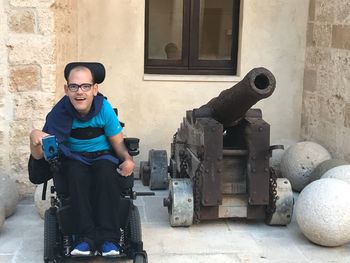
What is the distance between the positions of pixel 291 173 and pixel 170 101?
1716mm

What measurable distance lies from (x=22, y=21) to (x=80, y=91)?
1747mm

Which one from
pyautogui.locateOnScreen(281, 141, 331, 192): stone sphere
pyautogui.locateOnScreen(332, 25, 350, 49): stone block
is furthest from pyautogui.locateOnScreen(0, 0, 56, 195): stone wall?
pyautogui.locateOnScreen(332, 25, 350, 49): stone block

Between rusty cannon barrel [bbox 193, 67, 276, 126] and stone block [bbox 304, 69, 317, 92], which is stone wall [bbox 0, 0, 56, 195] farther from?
stone block [bbox 304, 69, 317, 92]

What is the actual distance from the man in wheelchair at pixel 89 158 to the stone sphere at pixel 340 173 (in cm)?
197

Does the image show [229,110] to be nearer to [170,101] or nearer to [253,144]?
[253,144]

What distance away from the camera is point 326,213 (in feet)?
14.3

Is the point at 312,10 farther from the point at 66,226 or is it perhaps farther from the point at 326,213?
the point at 66,226

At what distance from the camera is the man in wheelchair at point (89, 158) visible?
383 centimetres

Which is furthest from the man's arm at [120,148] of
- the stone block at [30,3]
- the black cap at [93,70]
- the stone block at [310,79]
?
the stone block at [310,79]

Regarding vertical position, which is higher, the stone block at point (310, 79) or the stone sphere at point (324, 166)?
the stone block at point (310, 79)

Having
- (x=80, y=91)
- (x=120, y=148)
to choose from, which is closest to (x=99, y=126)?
(x=120, y=148)

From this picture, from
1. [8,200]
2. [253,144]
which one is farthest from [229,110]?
[8,200]

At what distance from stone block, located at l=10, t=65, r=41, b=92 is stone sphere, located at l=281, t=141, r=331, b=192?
264 centimetres

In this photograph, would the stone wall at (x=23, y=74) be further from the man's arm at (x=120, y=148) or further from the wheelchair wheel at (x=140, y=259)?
the wheelchair wheel at (x=140, y=259)
